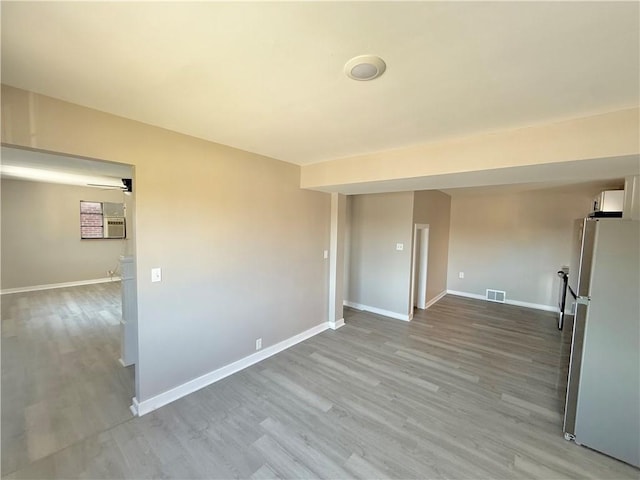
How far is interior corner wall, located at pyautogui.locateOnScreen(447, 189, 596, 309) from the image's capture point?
5.22 meters

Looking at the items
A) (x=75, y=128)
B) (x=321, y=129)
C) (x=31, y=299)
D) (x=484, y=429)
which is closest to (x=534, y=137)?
(x=321, y=129)

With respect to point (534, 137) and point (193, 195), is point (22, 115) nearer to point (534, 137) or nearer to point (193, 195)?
point (193, 195)

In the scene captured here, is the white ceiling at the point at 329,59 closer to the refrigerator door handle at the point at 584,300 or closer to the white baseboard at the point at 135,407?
the refrigerator door handle at the point at 584,300

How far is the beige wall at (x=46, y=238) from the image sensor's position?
577 cm

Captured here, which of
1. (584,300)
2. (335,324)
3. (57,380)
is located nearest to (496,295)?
(335,324)

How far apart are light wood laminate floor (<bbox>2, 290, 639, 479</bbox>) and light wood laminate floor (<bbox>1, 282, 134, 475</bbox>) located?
214 mm

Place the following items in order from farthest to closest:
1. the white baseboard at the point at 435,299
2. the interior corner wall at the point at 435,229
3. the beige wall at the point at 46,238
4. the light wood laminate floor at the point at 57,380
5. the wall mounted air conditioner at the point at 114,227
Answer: the wall mounted air conditioner at the point at 114,227 < the beige wall at the point at 46,238 < the white baseboard at the point at 435,299 < the interior corner wall at the point at 435,229 < the light wood laminate floor at the point at 57,380

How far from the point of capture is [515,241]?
5.72 m

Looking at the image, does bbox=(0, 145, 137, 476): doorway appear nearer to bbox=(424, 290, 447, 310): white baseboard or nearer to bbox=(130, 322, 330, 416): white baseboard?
bbox=(130, 322, 330, 416): white baseboard

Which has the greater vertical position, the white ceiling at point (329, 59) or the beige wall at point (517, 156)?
the white ceiling at point (329, 59)

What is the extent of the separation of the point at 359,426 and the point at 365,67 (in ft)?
8.61

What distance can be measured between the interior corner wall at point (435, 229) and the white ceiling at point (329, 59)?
2971mm

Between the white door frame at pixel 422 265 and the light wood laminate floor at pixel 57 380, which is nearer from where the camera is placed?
the light wood laminate floor at pixel 57 380

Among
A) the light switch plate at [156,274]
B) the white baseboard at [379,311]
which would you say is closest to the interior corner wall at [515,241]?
the white baseboard at [379,311]
